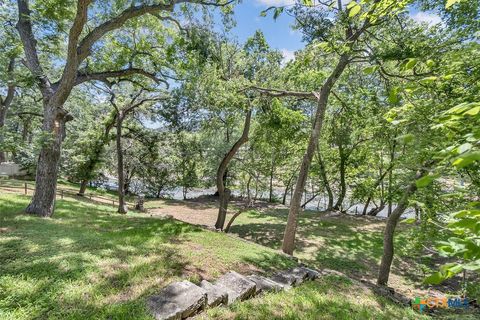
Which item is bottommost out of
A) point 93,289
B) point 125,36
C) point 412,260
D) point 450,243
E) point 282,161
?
point 412,260

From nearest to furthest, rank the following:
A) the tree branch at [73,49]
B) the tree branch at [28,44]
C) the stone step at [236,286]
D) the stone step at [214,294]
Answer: the stone step at [214,294], the stone step at [236,286], the tree branch at [73,49], the tree branch at [28,44]

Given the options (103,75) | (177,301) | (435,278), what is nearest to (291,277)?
(177,301)

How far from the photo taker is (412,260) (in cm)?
816

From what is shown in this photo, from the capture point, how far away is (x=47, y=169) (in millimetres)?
5676

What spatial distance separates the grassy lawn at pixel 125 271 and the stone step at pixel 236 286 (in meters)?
0.12

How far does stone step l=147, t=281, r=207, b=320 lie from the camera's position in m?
2.46

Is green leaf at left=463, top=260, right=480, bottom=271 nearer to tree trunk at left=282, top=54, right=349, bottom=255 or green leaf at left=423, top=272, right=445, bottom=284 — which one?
green leaf at left=423, top=272, right=445, bottom=284

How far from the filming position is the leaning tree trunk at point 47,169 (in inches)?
223

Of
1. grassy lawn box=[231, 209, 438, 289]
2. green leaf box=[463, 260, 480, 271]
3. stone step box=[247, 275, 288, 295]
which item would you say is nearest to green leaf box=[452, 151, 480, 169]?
green leaf box=[463, 260, 480, 271]

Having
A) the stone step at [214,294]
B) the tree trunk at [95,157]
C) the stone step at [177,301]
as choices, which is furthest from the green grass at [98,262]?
the tree trunk at [95,157]

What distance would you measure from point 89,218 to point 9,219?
162 cm

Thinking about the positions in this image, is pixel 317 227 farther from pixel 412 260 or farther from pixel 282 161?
pixel 282 161

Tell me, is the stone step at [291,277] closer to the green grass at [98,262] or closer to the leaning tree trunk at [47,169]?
the green grass at [98,262]

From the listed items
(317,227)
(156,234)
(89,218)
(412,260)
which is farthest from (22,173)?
(412,260)
